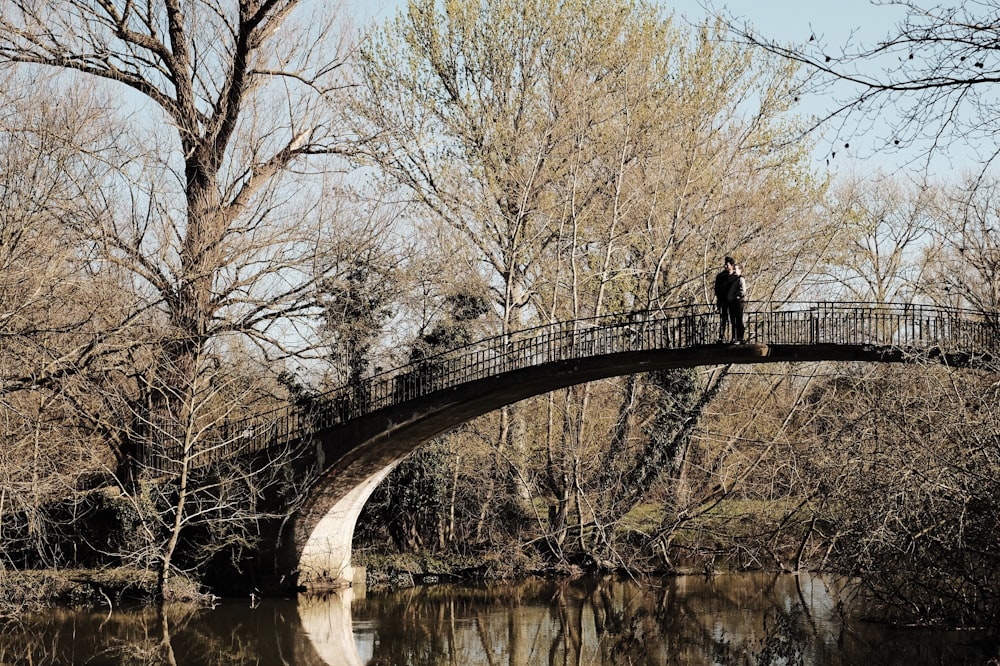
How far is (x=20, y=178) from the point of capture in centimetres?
1689

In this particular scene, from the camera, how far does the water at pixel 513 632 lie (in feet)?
50.7

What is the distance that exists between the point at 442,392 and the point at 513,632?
4.38 meters

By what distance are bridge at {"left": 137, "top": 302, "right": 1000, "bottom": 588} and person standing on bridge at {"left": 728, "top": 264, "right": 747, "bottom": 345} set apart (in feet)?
0.63

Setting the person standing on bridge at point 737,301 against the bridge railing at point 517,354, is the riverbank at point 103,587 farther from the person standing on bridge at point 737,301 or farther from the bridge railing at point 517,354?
the person standing on bridge at point 737,301

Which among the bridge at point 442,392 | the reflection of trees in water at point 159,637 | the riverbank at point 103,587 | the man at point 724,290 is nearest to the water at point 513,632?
the reflection of trees in water at point 159,637

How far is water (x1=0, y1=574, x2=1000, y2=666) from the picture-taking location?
1545cm

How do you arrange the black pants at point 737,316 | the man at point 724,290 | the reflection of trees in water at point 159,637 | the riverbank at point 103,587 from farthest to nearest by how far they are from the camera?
the riverbank at point 103,587 → the black pants at point 737,316 → the man at point 724,290 → the reflection of trees in water at point 159,637

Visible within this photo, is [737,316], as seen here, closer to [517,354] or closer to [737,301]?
[737,301]

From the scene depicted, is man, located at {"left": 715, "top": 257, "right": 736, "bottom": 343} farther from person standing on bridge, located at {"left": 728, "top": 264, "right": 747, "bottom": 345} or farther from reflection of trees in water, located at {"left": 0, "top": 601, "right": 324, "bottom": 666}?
reflection of trees in water, located at {"left": 0, "top": 601, "right": 324, "bottom": 666}

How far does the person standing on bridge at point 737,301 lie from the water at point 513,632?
4171 mm

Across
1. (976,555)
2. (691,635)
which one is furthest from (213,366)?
(976,555)

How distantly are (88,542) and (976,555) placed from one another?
14162 millimetres

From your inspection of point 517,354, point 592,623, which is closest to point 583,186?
point 517,354

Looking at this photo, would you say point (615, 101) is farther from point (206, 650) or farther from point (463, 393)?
point (206, 650)
